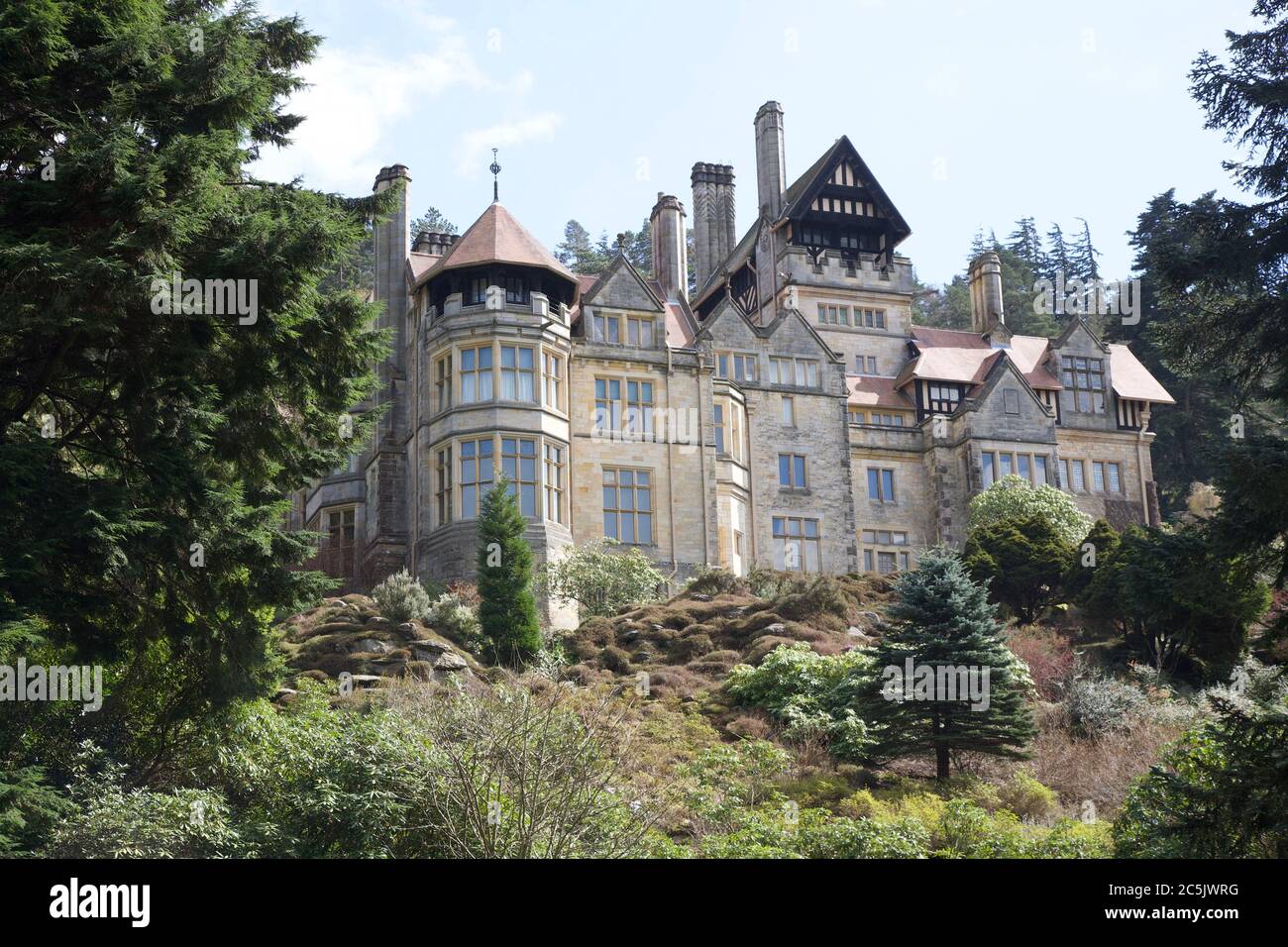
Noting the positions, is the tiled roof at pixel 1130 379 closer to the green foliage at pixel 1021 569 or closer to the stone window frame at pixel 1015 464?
the stone window frame at pixel 1015 464

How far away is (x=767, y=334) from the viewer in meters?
46.3

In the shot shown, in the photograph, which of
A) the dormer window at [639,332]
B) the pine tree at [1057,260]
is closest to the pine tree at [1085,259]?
the pine tree at [1057,260]

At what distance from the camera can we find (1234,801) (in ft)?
48.5

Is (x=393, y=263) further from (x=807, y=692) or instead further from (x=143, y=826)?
(x=143, y=826)

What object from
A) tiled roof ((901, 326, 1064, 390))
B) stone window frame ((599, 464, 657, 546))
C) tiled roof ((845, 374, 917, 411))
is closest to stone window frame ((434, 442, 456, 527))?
stone window frame ((599, 464, 657, 546))

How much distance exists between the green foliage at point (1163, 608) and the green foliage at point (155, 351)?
1447 cm

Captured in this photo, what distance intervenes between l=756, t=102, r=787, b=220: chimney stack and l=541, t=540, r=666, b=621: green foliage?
69.0 ft

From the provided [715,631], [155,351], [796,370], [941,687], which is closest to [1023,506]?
[796,370]

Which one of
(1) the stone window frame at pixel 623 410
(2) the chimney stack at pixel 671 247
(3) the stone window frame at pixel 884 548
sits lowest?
(3) the stone window frame at pixel 884 548

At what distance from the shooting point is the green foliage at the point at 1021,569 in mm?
36219

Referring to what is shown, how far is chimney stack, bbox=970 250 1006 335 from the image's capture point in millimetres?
56250

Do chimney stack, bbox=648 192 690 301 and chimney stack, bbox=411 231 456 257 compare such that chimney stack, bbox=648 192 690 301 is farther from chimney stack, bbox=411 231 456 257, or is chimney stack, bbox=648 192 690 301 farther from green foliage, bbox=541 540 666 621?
green foliage, bbox=541 540 666 621
